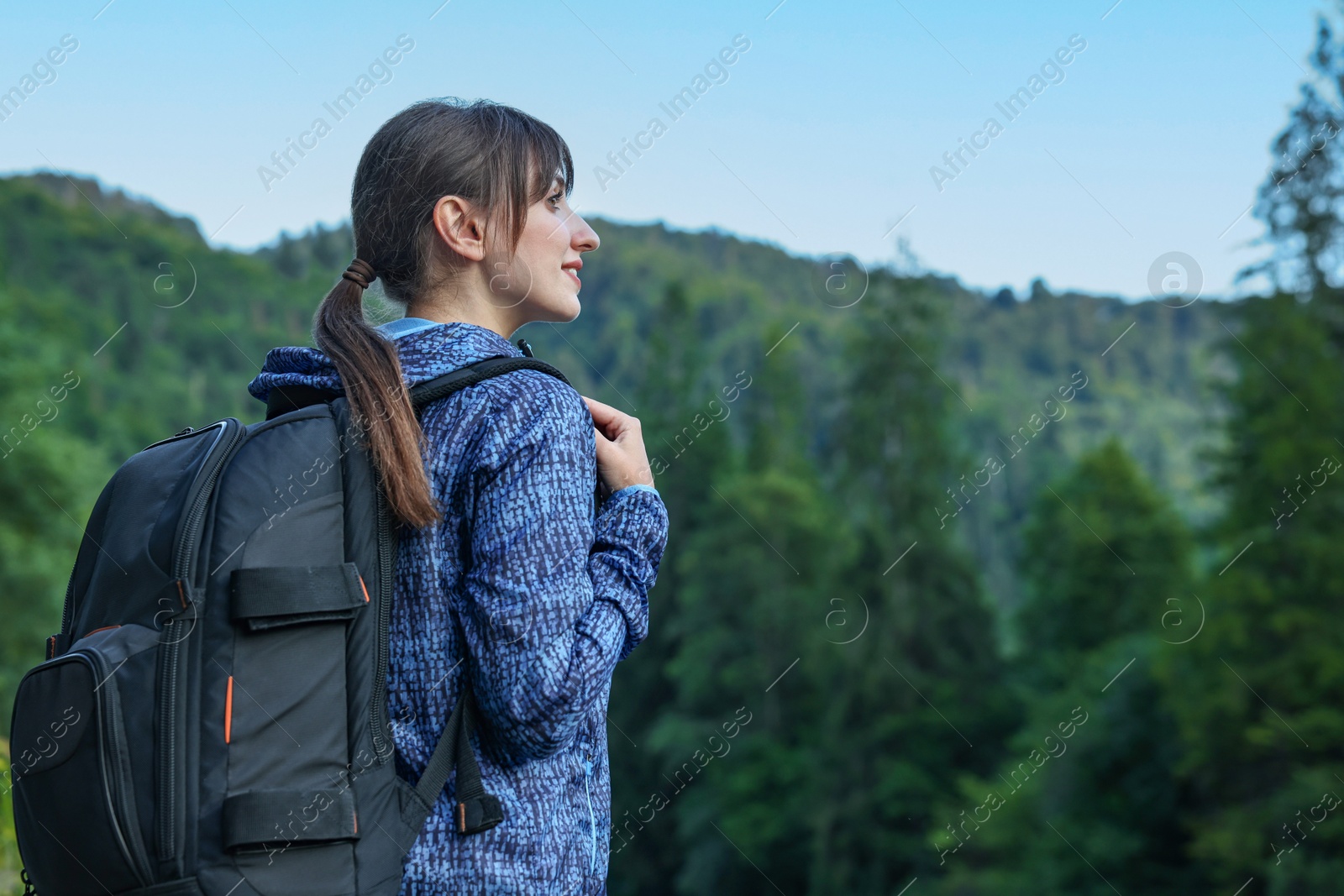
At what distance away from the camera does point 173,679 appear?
1.32 metres

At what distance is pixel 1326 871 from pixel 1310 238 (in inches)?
422

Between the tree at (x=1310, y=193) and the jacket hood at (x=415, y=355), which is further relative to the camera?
the tree at (x=1310, y=193)

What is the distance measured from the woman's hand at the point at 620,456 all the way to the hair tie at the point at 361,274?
1.16 feet

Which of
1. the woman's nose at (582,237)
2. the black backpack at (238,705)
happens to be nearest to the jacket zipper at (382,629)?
the black backpack at (238,705)

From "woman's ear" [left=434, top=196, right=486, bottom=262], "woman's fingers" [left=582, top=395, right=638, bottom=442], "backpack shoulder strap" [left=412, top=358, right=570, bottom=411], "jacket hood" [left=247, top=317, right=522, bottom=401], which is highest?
"woman's ear" [left=434, top=196, right=486, bottom=262]

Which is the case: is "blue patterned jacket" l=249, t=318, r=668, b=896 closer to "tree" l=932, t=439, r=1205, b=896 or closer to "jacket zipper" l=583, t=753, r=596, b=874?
"jacket zipper" l=583, t=753, r=596, b=874

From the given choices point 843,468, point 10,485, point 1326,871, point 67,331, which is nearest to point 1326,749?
point 1326,871

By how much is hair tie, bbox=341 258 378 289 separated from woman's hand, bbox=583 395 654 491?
354 millimetres

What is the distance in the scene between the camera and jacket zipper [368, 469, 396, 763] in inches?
54.8

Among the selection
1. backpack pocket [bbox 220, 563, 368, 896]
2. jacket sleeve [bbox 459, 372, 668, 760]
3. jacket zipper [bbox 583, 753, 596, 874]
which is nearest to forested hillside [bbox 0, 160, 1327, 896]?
jacket sleeve [bbox 459, 372, 668, 760]

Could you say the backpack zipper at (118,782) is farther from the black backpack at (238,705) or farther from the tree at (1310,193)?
the tree at (1310,193)

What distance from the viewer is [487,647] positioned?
56.3 inches

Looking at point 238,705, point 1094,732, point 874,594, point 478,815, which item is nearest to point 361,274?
point 238,705

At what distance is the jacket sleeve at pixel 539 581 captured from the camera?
55.8 inches
